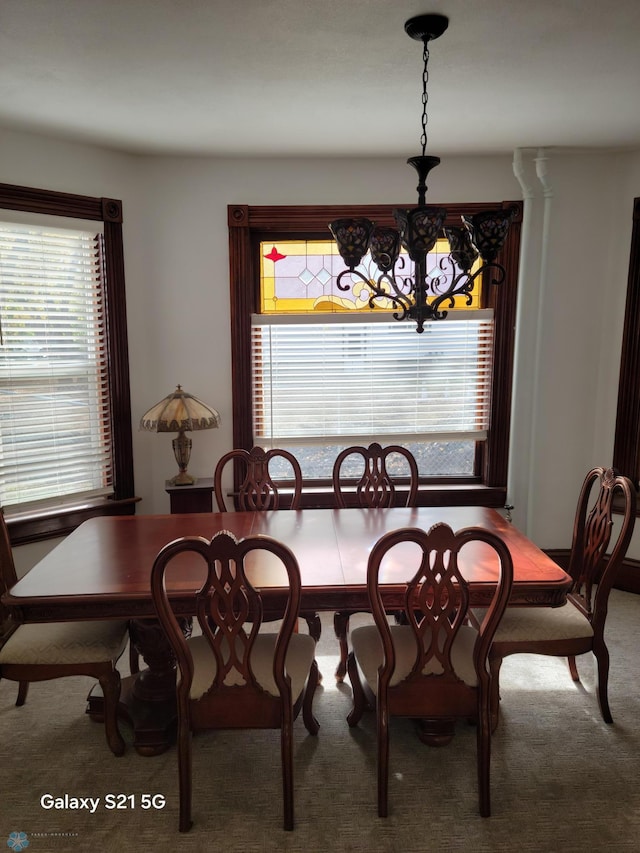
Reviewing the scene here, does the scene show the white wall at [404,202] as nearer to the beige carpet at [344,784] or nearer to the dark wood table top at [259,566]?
the dark wood table top at [259,566]

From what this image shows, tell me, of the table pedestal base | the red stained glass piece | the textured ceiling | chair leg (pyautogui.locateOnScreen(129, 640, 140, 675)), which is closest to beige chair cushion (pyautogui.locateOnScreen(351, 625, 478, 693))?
the table pedestal base

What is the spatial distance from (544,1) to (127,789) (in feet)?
9.71

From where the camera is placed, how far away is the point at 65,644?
2.17 m

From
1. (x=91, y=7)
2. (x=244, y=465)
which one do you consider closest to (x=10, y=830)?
(x=244, y=465)

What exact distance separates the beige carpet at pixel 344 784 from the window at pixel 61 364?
1191 mm

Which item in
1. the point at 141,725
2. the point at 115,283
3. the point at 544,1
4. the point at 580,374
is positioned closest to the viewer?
the point at 544,1

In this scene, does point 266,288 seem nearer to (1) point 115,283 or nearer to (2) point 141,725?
(1) point 115,283

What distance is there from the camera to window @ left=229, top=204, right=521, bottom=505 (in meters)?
3.72

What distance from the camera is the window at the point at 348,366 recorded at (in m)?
3.72

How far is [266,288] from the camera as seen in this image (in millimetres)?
3777

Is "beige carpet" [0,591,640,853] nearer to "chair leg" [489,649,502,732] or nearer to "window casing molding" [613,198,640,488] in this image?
"chair leg" [489,649,502,732]

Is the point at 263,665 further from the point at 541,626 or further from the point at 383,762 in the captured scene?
the point at 541,626

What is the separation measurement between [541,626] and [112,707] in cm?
166

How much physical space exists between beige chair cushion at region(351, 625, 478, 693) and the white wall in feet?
6.02
